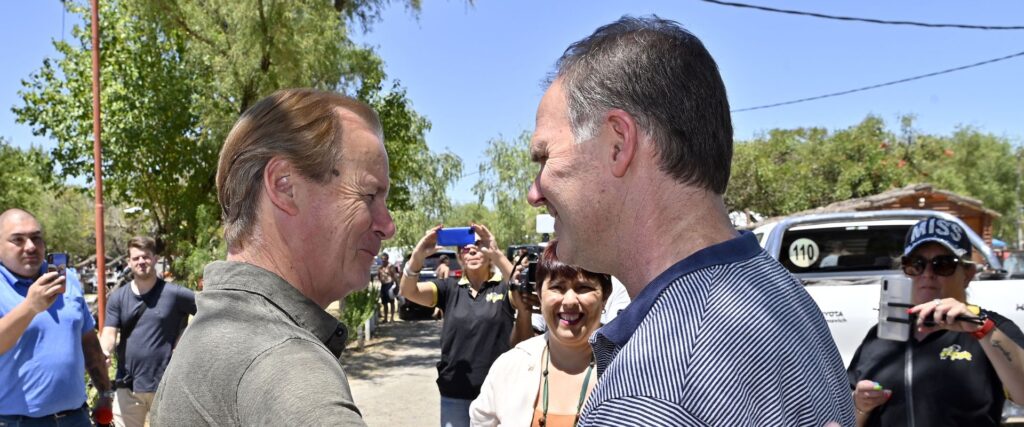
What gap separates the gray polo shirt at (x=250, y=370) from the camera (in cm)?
120

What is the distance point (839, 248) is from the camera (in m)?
7.83

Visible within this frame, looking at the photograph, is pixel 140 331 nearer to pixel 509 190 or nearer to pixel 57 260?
pixel 57 260

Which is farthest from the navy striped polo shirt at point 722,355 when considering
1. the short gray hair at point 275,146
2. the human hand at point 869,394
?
the human hand at point 869,394

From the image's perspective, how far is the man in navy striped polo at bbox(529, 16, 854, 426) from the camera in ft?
3.47

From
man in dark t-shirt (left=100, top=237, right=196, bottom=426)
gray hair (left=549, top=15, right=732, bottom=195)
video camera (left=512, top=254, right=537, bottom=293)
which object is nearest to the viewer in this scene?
gray hair (left=549, top=15, right=732, bottom=195)

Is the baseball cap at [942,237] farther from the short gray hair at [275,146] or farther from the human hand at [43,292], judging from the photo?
the human hand at [43,292]

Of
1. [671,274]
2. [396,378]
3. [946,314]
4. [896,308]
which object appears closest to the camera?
[671,274]

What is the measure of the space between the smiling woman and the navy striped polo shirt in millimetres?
2250

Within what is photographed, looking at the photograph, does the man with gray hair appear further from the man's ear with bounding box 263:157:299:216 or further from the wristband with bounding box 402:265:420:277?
the wristband with bounding box 402:265:420:277

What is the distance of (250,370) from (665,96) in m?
0.82

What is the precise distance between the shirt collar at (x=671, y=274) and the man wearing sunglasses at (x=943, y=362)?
2220 millimetres

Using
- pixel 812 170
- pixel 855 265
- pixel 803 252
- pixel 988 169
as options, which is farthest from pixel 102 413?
pixel 988 169

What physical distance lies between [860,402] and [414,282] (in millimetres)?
3574

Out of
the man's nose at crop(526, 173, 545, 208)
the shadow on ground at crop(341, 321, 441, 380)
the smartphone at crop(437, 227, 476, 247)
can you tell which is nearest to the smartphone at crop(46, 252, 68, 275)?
the smartphone at crop(437, 227, 476, 247)
